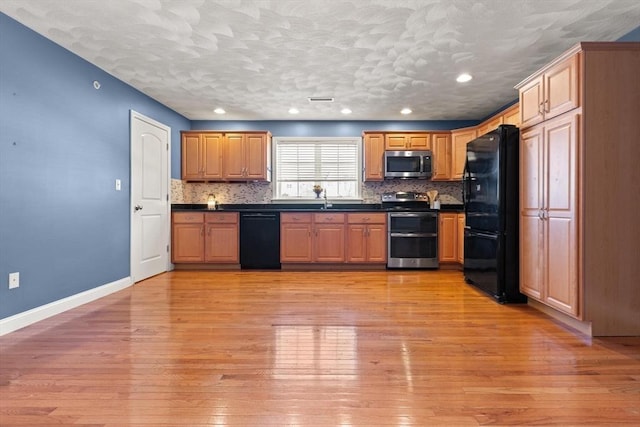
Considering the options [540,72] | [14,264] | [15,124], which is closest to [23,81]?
[15,124]

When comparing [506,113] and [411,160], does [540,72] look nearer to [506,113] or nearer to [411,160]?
[506,113]

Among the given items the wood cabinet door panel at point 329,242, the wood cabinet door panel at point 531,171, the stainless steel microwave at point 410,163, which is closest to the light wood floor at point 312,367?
the wood cabinet door panel at point 531,171

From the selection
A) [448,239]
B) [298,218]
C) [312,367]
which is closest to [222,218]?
[298,218]

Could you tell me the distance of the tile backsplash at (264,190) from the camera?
5488 mm

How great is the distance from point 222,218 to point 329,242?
5.33 feet

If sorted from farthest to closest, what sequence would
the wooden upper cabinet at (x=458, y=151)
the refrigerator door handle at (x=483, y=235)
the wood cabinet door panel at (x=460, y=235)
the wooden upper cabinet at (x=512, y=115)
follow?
the wooden upper cabinet at (x=458, y=151) < the wood cabinet door panel at (x=460, y=235) < the wooden upper cabinet at (x=512, y=115) < the refrigerator door handle at (x=483, y=235)

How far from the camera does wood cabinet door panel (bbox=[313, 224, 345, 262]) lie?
491 cm

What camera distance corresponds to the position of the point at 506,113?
398 cm

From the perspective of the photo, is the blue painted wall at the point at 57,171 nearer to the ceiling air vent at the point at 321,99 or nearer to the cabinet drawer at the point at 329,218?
the ceiling air vent at the point at 321,99

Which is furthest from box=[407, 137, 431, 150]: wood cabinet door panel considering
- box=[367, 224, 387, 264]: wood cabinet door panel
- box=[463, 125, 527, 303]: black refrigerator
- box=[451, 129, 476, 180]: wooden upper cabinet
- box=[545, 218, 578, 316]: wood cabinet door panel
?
box=[545, 218, 578, 316]: wood cabinet door panel

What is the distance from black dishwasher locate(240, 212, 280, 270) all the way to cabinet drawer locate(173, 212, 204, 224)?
621 millimetres

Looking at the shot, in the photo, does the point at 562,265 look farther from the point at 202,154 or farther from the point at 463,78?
the point at 202,154

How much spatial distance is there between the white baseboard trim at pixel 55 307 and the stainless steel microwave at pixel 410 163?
13.0 feet

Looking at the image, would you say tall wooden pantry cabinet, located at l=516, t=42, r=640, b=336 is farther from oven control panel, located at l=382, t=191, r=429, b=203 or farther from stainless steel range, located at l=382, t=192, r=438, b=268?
oven control panel, located at l=382, t=191, r=429, b=203
